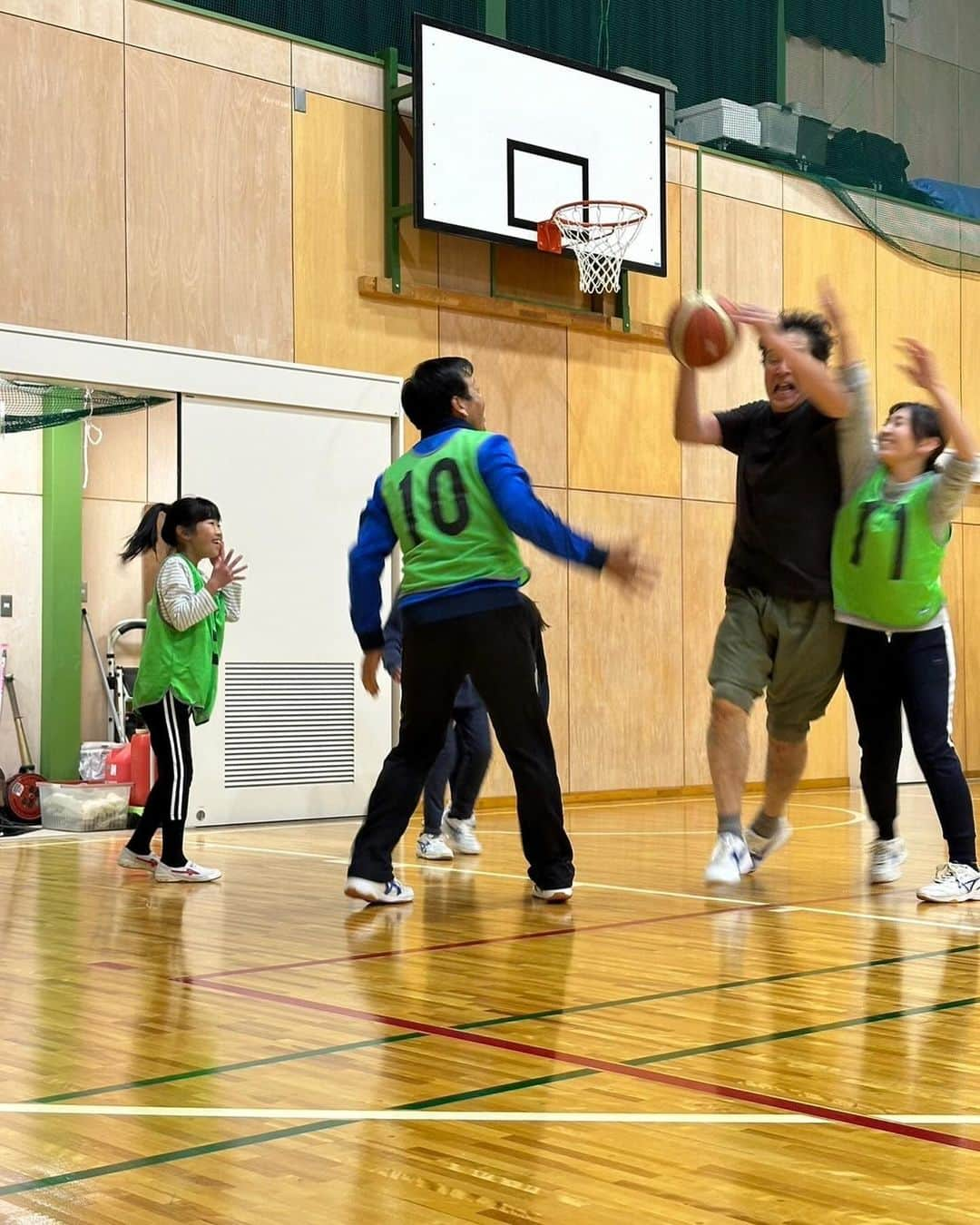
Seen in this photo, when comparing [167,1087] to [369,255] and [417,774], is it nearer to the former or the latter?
[417,774]

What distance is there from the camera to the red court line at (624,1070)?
2.60m

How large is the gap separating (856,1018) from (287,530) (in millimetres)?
6261

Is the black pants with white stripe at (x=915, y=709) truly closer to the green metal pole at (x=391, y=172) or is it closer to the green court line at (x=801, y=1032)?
the green court line at (x=801, y=1032)

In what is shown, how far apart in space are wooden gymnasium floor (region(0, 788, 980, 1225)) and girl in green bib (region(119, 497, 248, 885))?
0.44 meters

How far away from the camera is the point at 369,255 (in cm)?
980

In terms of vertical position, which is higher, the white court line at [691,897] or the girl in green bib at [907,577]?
the girl in green bib at [907,577]

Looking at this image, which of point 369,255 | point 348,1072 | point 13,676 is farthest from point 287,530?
point 348,1072

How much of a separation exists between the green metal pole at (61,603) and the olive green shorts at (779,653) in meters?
7.12

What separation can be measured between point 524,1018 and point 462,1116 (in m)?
0.84

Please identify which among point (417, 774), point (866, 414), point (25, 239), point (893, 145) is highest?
point (893, 145)

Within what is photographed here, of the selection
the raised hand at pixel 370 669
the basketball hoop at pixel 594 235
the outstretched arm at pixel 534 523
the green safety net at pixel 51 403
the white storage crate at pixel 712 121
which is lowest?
the raised hand at pixel 370 669

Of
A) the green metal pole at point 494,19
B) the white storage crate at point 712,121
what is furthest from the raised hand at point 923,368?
the white storage crate at point 712,121

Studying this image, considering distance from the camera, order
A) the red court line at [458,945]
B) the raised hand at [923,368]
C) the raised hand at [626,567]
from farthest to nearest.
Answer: the raised hand at [923,368] < the raised hand at [626,567] < the red court line at [458,945]

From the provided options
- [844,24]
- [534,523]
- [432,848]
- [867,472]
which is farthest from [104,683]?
[867,472]
